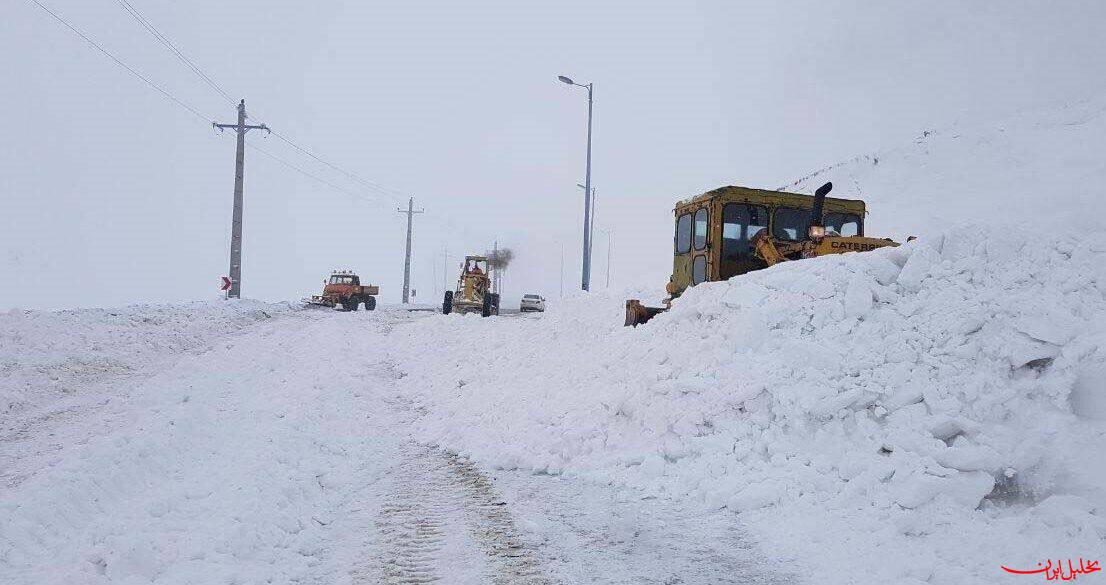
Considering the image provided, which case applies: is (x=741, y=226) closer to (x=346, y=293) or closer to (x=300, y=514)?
(x=300, y=514)

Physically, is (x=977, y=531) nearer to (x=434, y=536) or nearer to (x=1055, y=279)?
(x=1055, y=279)

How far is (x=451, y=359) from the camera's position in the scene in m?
13.4

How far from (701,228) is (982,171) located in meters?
42.8

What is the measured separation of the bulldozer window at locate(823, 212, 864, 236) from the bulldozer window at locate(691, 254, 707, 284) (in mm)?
2714

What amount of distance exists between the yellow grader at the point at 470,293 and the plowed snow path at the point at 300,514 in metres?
19.1

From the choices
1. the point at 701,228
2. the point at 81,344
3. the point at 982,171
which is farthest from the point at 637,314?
the point at 982,171

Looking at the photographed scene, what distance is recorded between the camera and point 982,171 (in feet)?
141

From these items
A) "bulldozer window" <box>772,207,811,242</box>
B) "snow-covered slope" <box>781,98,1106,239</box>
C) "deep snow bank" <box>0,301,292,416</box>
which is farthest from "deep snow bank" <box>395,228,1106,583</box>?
"snow-covered slope" <box>781,98,1106,239</box>

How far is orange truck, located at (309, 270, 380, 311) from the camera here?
107ft

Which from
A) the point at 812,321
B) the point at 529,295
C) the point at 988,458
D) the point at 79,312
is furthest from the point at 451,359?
the point at 529,295

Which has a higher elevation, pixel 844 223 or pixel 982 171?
pixel 982 171

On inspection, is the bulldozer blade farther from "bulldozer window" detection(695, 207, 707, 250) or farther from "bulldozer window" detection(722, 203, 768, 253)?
"bulldozer window" detection(722, 203, 768, 253)

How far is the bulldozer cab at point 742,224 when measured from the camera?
11.5m

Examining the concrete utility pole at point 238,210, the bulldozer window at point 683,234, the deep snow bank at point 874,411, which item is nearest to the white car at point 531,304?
the concrete utility pole at point 238,210
